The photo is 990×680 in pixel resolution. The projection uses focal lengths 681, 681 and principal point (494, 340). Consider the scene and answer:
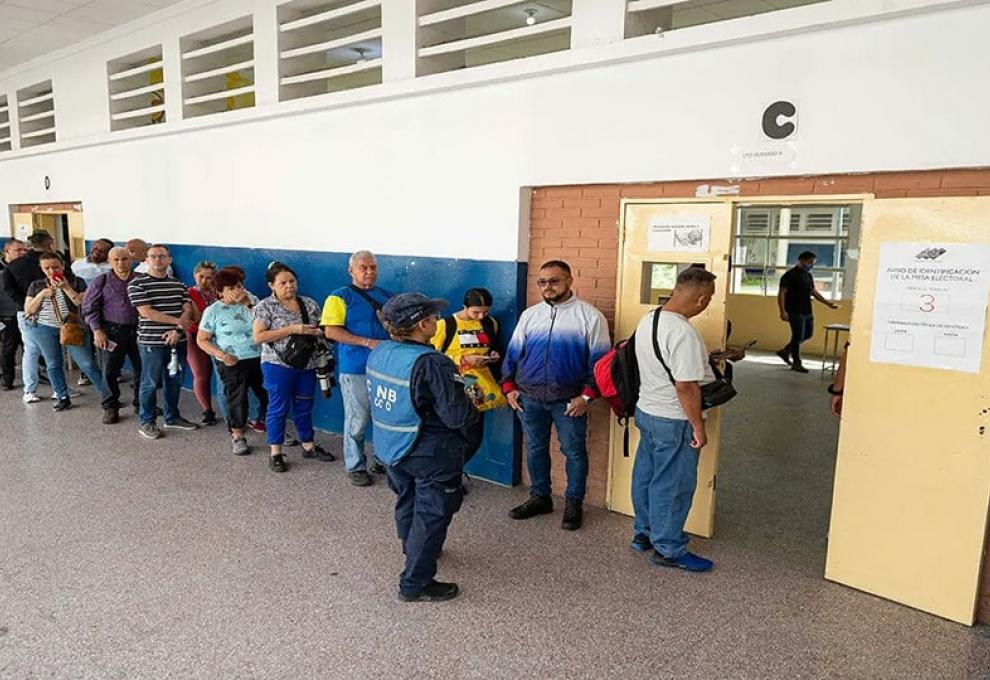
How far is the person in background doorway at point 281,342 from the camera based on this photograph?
Answer: 461 cm

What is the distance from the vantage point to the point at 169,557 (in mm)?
3426

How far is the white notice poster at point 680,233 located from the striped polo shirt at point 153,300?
3.79 meters

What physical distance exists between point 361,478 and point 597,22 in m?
3.09

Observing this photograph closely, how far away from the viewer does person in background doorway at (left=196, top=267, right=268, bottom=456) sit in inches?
195

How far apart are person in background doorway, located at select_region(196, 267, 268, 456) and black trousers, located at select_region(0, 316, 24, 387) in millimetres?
3190

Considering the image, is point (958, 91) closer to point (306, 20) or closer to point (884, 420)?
point (884, 420)


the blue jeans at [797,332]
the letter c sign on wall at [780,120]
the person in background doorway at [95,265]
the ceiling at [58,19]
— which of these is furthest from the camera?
the blue jeans at [797,332]

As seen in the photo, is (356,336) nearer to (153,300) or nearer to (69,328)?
(153,300)

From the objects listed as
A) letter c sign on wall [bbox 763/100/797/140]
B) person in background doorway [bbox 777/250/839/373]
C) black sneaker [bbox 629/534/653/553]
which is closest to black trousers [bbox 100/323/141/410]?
black sneaker [bbox 629/534/653/553]

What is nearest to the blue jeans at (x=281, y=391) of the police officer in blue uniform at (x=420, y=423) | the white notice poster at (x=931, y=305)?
the police officer in blue uniform at (x=420, y=423)

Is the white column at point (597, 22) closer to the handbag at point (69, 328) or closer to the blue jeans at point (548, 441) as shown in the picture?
the blue jeans at point (548, 441)

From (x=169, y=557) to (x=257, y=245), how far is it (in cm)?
316

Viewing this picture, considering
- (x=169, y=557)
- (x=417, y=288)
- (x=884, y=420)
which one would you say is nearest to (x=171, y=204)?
(x=417, y=288)

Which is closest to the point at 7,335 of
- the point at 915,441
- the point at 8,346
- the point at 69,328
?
the point at 8,346
